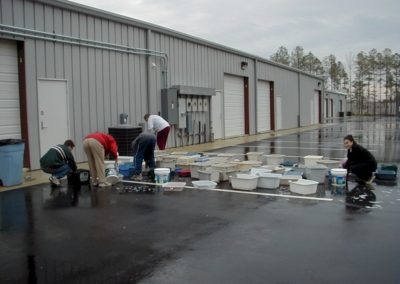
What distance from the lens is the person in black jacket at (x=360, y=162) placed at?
360 inches

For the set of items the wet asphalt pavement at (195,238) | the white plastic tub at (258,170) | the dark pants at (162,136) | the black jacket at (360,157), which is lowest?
the wet asphalt pavement at (195,238)

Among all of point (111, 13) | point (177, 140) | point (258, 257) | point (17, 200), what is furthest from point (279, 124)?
point (258, 257)

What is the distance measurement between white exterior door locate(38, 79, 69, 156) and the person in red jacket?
329 cm

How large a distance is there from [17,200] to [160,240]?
383cm

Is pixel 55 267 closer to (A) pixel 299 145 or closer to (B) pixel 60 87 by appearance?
(B) pixel 60 87

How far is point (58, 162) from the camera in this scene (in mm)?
9258

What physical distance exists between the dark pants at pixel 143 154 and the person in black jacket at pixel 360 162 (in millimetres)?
4277

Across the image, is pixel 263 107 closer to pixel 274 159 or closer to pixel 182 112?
pixel 182 112

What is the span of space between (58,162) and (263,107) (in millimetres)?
19918

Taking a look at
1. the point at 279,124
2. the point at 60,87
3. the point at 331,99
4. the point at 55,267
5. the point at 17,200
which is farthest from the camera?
the point at 331,99

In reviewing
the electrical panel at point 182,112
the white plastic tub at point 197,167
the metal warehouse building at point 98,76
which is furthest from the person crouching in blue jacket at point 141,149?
the electrical panel at point 182,112

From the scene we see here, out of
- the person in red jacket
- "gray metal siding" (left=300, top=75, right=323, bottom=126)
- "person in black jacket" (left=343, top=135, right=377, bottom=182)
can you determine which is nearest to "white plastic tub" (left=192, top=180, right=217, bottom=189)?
the person in red jacket

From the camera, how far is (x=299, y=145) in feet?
61.6

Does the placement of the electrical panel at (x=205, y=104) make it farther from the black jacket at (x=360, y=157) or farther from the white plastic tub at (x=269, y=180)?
the white plastic tub at (x=269, y=180)
